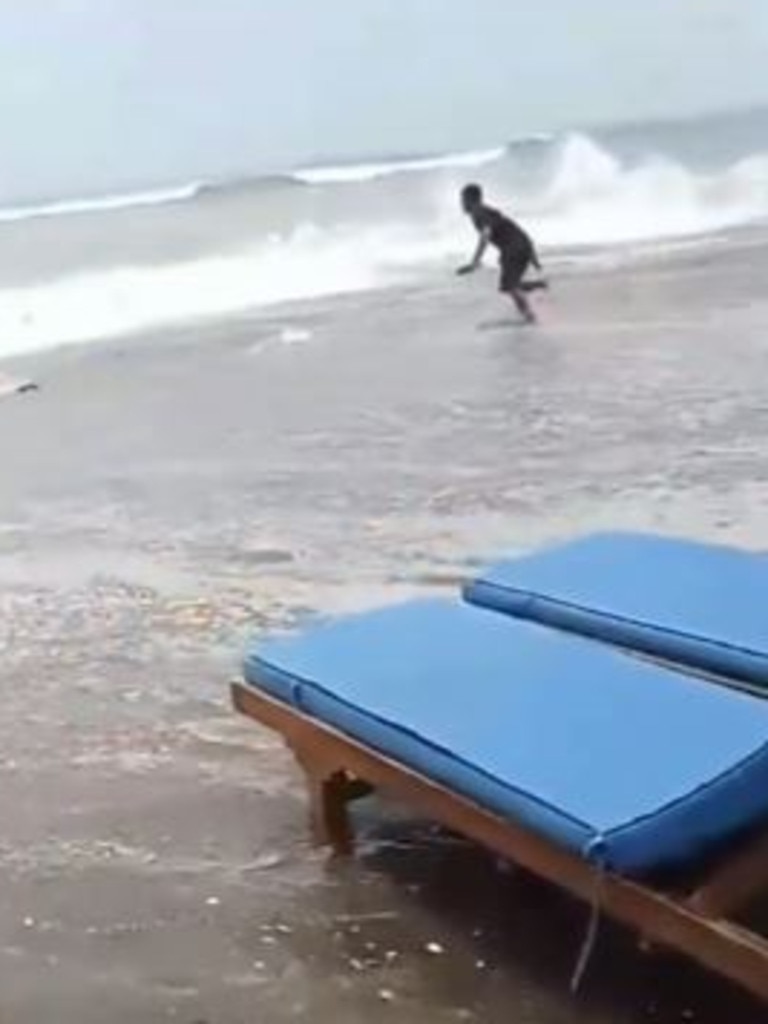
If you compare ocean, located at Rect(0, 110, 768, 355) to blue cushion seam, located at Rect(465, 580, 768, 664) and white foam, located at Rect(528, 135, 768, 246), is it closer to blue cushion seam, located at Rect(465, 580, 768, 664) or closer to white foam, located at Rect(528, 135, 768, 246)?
white foam, located at Rect(528, 135, 768, 246)

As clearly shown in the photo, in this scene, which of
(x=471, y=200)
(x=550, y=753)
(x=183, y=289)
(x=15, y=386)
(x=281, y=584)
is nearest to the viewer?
(x=550, y=753)

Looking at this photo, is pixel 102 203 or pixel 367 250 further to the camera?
pixel 102 203

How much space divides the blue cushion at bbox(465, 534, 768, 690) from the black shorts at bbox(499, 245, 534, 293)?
407 inches

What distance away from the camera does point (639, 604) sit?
4.82 metres

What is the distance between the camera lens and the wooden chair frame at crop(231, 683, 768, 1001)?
12.0 feet

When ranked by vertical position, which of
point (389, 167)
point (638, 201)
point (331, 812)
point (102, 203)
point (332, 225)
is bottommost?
point (331, 812)

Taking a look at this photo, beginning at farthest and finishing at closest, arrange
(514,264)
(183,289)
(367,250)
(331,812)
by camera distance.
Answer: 1. (367,250)
2. (183,289)
3. (514,264)
4. (331,812)

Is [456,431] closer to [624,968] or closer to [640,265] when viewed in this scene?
[624,968]

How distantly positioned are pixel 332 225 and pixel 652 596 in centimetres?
2498

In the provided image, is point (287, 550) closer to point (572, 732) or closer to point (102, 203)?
point (572, 732)

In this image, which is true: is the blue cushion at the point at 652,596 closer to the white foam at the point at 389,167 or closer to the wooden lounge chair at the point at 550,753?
the wooden lounge chair at the point at 550,753

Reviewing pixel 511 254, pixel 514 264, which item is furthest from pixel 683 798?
pixel 514 264

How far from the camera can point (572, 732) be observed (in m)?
4.14

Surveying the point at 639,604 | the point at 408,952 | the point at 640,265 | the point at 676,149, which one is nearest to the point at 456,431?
the point at 639,604
